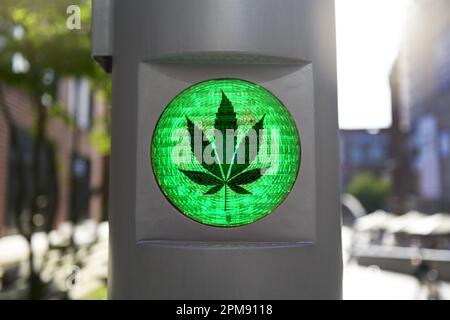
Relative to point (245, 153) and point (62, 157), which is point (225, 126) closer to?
point (245, 153)

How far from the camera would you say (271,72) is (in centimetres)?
266

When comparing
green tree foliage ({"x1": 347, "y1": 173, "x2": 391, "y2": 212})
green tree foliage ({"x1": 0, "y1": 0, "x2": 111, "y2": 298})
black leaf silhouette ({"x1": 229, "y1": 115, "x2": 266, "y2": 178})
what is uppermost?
green tree foliage ({"x1": 0, "y1": 0, "x2": 111, "y2": 298})

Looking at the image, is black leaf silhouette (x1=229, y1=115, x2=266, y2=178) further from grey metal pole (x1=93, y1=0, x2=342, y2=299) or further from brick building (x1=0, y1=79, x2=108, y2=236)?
brick building (x1=0, y1=79, x2=108, y2=236)

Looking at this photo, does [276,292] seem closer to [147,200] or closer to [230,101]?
[147,200]

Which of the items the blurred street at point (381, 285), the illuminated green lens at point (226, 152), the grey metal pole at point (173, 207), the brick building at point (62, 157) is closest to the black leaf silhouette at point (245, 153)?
the illuminated green lens at point (226, 152)

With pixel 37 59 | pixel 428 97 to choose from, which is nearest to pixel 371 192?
pixel 428 97

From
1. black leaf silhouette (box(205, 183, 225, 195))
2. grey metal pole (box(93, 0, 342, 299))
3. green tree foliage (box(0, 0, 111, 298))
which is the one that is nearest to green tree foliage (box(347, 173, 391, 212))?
green tree foliage (box(0, 0, 111, 298))

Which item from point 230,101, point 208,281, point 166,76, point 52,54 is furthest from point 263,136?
point 52,54

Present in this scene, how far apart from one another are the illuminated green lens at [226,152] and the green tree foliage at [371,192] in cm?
6060

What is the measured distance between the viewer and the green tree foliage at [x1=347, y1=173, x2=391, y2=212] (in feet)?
198

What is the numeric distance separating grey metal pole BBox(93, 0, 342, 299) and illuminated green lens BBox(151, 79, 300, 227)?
51 millimetres

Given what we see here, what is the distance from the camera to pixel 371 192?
61.4 m

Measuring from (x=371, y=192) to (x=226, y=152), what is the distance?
61.8 metres

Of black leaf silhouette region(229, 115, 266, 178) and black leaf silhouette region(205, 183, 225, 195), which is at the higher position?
black leaf silhouette region(229, 115, 266, 178)
